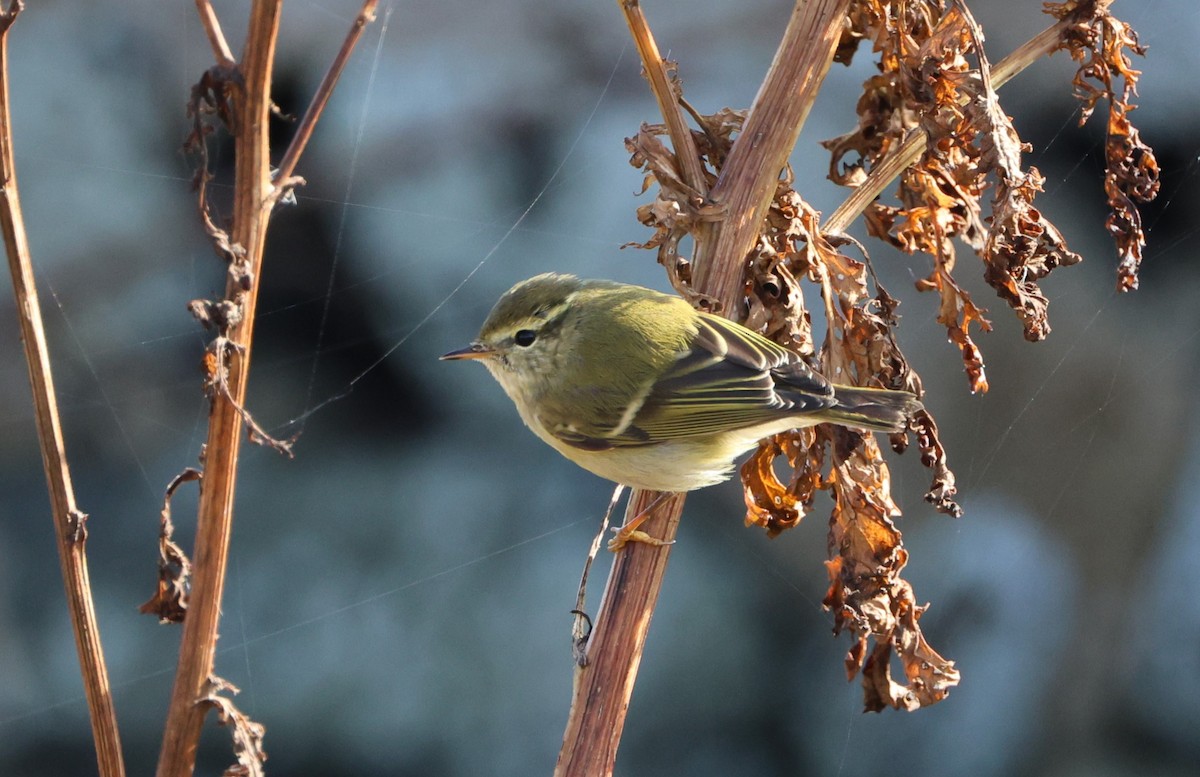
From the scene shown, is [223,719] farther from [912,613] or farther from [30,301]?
[912,613]

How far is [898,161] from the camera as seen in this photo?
1284 millimetres

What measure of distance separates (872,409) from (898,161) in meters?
0.33

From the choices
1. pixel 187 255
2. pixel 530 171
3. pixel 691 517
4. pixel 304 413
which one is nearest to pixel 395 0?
pixel 530 171

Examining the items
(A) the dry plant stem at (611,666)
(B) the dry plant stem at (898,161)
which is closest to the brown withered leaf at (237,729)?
(A) the dry plant stem at (611,666)

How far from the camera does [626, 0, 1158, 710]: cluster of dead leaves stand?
1138mm

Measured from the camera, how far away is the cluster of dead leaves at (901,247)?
3.73ft

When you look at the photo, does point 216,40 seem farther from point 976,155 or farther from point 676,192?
point 976,155

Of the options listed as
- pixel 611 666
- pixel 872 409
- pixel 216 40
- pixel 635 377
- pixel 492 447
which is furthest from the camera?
pixel 492 447

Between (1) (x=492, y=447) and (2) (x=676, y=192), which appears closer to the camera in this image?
(2) (x=676, y=192)

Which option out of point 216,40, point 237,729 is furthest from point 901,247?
point 237,729

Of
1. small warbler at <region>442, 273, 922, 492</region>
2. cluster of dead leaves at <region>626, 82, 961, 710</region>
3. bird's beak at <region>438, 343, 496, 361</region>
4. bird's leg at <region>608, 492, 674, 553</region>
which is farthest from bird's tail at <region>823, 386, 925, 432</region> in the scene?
bird's beak at <region>438, 343, 496, 361</region>

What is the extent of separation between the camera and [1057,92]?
241 centimetres

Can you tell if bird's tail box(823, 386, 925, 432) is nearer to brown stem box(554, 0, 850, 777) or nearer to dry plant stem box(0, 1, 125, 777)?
brown stem box(554, 0, 850, 777)

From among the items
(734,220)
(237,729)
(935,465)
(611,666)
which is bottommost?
(237,729)
